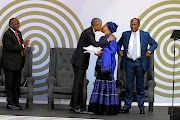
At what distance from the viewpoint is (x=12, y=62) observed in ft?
22.6

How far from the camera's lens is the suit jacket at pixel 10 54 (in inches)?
269

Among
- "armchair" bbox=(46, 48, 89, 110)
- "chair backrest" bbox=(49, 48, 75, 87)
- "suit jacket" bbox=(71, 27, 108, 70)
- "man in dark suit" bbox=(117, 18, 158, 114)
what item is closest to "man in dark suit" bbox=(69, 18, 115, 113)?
"suit jacket" bbox=(71, 27, 108, 70)

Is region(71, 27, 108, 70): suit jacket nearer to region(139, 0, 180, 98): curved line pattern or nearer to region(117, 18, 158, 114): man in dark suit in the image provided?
region(117, 18, 158, 114): man in dark suit

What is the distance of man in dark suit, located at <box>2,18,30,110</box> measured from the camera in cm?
687

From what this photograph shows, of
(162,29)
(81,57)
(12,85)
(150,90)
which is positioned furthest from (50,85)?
(162,29)

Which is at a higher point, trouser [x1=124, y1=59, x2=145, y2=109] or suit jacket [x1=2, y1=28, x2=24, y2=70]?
suit jacket [x1=2, y1=28, x2=24, y2=70]

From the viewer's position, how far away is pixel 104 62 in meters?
6.22

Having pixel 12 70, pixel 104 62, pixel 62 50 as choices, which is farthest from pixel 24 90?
pixel 104 62

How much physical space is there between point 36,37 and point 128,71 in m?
2.54

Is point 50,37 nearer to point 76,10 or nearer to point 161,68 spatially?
point 76,10

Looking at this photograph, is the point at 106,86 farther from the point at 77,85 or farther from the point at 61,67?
the point at 61,67

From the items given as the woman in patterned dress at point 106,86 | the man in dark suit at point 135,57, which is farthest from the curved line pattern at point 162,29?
the woman in patterned dress at point 106,86

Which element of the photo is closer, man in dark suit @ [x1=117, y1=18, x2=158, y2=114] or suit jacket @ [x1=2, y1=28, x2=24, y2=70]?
man in dark suit @ [x1=117, y1=18, x2=158, y2=114]

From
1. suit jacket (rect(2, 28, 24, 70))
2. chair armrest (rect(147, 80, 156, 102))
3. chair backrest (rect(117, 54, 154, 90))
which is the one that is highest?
suit jacket (rect(2, 28, 24, 70))
